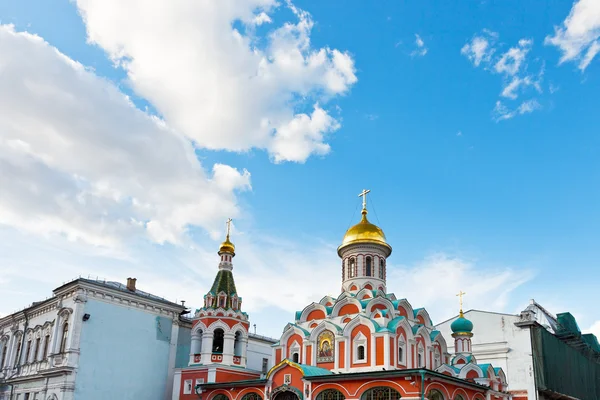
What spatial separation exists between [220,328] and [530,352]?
17255 mm

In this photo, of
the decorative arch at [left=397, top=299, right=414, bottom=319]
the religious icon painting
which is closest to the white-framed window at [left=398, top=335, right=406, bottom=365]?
the decorative arch at [left=397, top=299, right=414, bottom=319]

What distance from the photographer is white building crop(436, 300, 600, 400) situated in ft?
103

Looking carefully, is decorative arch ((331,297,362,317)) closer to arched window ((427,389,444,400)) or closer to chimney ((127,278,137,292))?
arched window ((427,389,444,400))

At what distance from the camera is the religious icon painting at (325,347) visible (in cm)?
2536

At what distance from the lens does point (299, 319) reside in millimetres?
28141

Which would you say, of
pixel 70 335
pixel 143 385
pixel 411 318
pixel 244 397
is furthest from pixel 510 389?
pixel 70 335

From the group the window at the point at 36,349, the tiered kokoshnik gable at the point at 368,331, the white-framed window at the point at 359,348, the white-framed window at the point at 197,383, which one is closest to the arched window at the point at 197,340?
the white-framed window at the point at 197,383

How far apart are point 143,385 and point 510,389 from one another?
63.6ft

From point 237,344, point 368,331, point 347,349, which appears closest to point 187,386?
point 237,344

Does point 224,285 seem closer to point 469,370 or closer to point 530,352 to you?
point 469,370

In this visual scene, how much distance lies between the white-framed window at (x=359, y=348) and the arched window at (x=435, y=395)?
12.5 ft

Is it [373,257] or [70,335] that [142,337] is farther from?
[373,257]

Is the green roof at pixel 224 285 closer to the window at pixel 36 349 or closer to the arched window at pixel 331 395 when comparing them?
the arched window at pixel 331 395

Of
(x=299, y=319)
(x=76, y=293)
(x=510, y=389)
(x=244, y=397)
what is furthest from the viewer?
(x=510, y=389)
